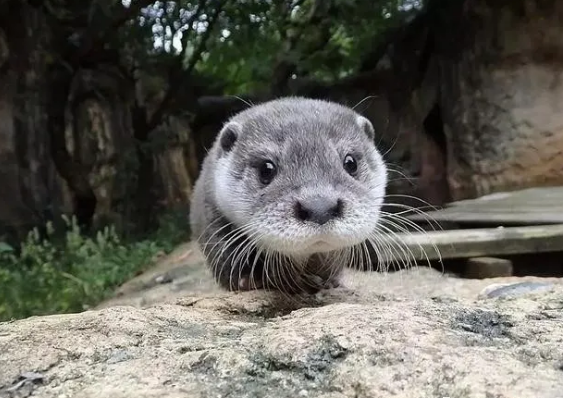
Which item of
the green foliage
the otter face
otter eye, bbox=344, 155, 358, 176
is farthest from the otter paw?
the green foliage

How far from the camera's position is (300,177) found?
265 centimetres

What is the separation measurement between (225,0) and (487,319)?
597cm

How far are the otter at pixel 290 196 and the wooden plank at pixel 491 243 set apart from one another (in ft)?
4.09

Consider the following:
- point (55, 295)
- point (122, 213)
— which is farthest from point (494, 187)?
point (55, 295)

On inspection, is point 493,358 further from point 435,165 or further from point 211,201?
point 435,165

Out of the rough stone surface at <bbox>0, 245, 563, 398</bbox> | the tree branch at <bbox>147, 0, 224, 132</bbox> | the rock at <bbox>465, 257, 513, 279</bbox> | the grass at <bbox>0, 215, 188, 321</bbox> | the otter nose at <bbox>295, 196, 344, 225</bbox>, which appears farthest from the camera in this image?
the tree branch at <bbox>147, 0, 224, 132</bbox>

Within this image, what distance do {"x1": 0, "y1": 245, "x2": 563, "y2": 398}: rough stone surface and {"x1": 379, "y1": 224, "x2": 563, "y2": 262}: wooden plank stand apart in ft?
7.75

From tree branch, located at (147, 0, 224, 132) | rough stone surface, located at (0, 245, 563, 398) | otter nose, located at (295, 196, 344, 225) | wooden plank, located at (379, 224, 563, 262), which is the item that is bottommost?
wooden plank, located at (379, 224, 563, 262)

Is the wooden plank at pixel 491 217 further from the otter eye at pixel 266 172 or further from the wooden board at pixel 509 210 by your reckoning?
the otter eye at pixel 266 172

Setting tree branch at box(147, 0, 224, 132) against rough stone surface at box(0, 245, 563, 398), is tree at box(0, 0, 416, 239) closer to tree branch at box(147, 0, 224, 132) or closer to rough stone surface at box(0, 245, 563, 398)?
tree branch at box(147, 0, 224, 132)

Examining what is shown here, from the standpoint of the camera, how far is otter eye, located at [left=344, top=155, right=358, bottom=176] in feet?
9.49

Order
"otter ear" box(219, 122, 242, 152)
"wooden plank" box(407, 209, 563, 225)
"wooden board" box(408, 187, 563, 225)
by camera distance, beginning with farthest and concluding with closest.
→ "wooden board" box(408, 187, 563, 225)
"wooden plank" box(407, 209, 563, 225)
"otter ear" box(219, 122, 242, 152)

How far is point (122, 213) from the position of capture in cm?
738

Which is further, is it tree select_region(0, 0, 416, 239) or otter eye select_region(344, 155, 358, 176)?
tree select_region(0, 0, 416, 239)
